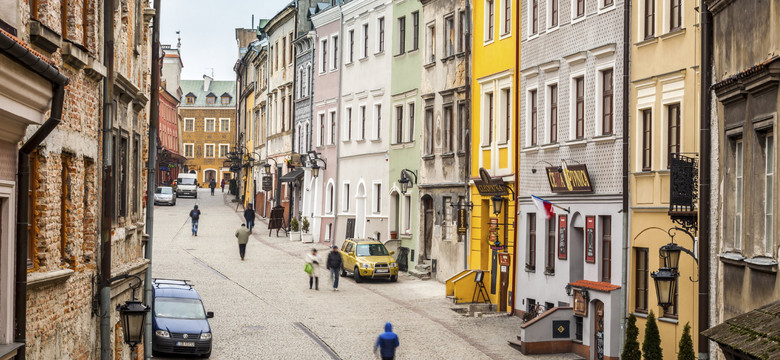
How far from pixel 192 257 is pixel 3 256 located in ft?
124

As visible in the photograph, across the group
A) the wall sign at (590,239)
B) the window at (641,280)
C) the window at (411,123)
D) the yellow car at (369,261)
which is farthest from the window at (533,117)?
the window at (411,123)

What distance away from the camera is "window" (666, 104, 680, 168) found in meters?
25.2

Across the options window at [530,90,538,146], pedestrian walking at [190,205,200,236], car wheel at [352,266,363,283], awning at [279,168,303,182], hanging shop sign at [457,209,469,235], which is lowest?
car wheel at [352,266,363,283]

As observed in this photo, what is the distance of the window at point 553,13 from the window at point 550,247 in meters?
5.50

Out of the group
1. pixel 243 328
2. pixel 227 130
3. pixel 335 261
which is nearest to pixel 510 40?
pixel 335 261

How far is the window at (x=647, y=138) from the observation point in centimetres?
2634

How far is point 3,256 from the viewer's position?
35.6 ft

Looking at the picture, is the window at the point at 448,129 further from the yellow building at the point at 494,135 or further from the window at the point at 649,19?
the window at the point at 649,19

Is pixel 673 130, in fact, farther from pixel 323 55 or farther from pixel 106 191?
pixel 323 55

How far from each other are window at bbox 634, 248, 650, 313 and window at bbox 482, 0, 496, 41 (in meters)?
12.9

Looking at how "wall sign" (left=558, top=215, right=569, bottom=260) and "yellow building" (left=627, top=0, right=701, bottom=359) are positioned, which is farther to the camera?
"wall sign" (left=558, top=215, right=569, bottom=260)

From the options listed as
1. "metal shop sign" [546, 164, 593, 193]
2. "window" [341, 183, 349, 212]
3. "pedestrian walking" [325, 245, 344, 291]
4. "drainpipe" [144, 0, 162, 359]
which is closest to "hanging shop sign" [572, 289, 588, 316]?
"metal shop sign" [546, 164, 593, 193]

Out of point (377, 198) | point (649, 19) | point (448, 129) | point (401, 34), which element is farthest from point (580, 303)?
point (377, 198)

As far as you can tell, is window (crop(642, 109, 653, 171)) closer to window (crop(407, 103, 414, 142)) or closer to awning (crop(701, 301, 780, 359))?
awning (crop(701, 301, 780, 359))
